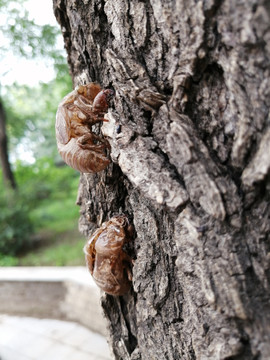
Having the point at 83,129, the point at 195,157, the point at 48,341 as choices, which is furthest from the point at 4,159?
the point at 195,157

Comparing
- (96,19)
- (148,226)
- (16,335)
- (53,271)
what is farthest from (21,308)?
(96,19)

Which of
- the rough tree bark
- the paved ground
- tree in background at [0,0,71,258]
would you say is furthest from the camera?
tree in background at [0,0,71,258]

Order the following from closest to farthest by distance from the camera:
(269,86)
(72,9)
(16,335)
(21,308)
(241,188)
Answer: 1. (269,86)
2. (241,188)
3. (72,9)
4. (16,335)
5. (21,308)

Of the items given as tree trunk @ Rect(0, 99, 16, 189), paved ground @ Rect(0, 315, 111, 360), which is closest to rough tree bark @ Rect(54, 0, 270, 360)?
paved ground @ Rect(0, 315, 111, 360)

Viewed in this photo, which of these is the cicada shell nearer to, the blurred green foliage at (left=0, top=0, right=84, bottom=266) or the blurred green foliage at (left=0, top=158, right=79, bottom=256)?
the blurred green foliage at (left=0, top=0, right=84, bottom=266)

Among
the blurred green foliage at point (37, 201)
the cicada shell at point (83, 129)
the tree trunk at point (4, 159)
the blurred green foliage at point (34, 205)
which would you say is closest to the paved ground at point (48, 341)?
the blurred green foliage at point (37, 201)

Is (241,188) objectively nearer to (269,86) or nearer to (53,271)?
(269,86)
